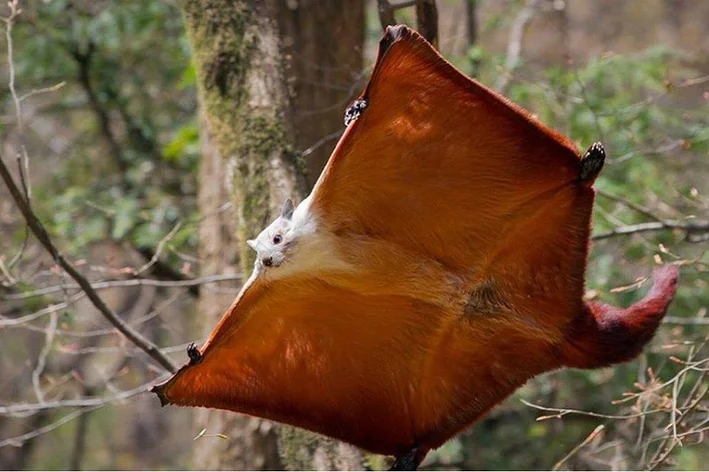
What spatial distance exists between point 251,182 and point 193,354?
2.73 ft

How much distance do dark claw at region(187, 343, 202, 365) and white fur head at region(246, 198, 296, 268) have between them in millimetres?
262

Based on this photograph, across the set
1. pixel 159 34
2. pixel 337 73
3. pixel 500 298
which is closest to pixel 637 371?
pixel 337 73

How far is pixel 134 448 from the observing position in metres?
10.8

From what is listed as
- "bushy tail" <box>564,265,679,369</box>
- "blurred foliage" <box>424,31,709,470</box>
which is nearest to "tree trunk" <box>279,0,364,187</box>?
"blurred foliage" <box>424,31,709,470</box>

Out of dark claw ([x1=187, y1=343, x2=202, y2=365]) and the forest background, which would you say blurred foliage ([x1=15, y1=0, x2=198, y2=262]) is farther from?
dark claw ([x1=187, y1=343, x2=202, y2=365])

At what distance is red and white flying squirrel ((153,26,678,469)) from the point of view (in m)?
2.27

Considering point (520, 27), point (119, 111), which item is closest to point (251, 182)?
point (119, 111)

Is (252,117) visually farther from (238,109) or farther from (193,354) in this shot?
(193,354)

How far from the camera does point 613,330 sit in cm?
264

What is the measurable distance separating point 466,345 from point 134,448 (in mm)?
8890

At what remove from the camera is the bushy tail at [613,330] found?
2609 millimetres

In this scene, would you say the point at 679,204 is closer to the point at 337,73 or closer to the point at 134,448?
the point at 337,73

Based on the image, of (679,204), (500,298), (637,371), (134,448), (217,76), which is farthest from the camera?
(134,448)

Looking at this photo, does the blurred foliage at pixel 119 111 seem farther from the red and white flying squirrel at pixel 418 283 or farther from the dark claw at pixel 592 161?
the dark claw at pixel 592 161
